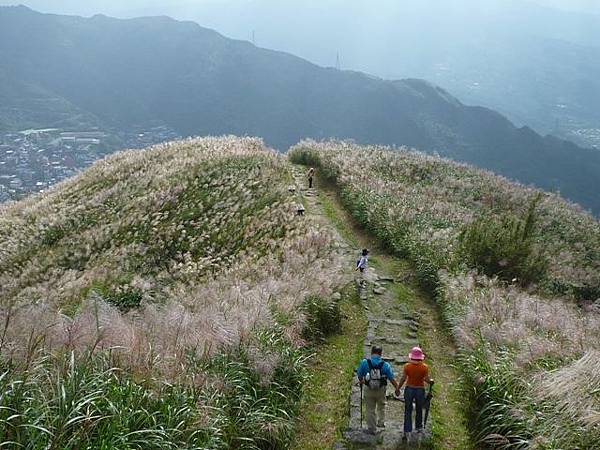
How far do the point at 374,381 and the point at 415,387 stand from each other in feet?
1.71

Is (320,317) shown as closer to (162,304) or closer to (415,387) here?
(415,387)

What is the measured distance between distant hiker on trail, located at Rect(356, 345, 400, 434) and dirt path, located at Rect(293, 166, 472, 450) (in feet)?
0.88

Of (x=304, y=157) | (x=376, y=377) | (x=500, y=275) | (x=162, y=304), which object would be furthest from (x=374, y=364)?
(x=304, y=157)

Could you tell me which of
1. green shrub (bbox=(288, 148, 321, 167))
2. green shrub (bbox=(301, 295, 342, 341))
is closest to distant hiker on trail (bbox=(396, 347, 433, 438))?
green shrub (bbox=(301, 295, 342, 341))

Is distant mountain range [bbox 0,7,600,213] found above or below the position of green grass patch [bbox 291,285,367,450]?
below

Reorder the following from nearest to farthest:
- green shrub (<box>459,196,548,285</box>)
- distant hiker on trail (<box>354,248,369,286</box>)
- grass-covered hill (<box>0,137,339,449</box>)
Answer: grass-covered hill (<box>0,137,339,449</box>) < distant hiker on trail (<box>354,248,369,286</box>) < green shrub (<box>459,196,548,285</box>)

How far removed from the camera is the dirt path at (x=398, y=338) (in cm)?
690

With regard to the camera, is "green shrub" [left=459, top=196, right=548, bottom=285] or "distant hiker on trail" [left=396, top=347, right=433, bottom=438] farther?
"green shrub" [left=459, top=196, right=548, bottom=285]

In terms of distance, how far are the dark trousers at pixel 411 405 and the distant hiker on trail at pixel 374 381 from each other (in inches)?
6.3

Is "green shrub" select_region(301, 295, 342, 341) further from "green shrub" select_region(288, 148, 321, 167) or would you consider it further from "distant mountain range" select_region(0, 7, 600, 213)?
"distant mountain range" select_region(0, 7, 600, 213)

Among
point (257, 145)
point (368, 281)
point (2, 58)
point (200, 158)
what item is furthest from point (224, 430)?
point (2, 58)

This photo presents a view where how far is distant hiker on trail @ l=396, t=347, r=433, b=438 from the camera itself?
6715mm

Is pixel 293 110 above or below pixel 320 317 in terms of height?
below

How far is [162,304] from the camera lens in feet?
39.9
